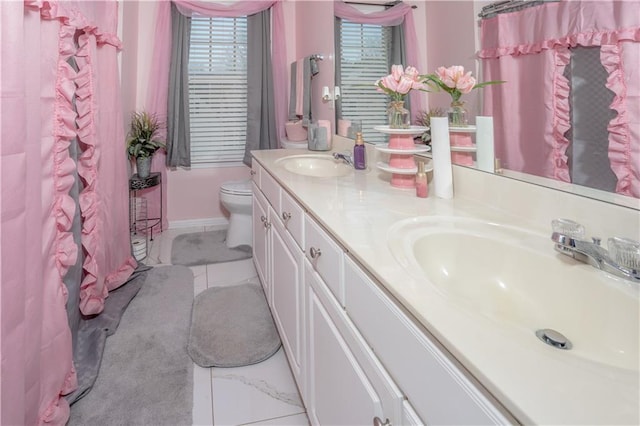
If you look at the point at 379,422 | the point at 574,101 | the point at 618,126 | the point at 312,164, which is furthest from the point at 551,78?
the point at 312,164

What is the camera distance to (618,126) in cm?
73

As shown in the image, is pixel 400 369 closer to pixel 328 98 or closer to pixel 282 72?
pixel 328 98

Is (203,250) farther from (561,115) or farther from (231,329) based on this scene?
(561,115)

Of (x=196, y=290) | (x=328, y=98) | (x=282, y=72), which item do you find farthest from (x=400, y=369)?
(x=282, y=72)

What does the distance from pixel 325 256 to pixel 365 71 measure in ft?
4.09

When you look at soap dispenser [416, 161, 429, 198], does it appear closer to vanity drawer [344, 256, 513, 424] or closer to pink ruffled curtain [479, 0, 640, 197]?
pink ruffled curtain [479, 0, 640, 197]

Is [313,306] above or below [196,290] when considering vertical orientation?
above

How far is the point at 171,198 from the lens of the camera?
346cm

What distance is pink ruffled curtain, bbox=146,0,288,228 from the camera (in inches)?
121

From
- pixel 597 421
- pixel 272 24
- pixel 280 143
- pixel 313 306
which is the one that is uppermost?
pixel 272 24

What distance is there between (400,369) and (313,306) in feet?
1.71

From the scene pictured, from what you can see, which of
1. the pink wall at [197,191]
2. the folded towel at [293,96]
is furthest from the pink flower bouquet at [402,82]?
the pink wall at [197,191]

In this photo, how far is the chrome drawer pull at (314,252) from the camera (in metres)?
1.05

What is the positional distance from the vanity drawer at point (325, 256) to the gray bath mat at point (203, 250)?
177 centimetres
